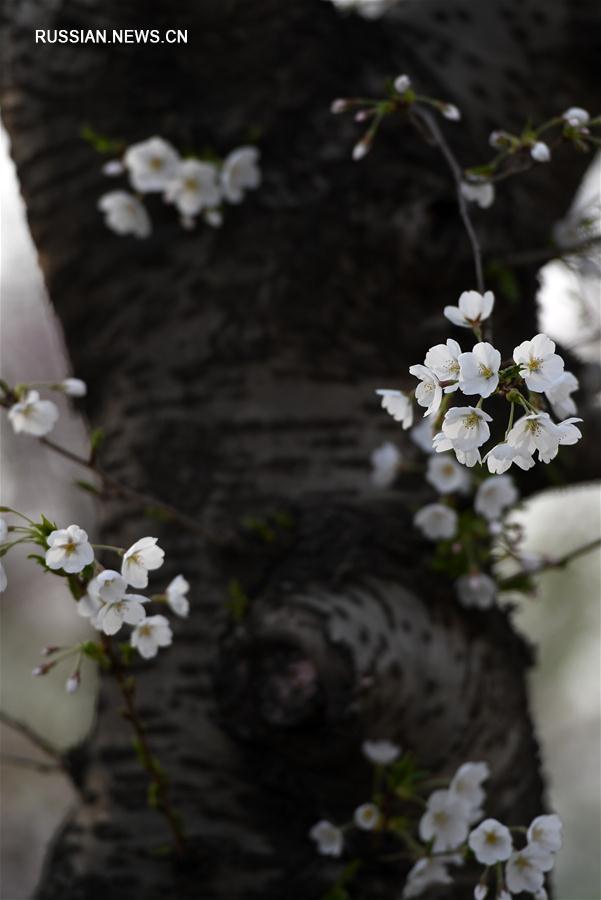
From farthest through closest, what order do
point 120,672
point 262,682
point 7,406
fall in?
point 262,682 < point 7,406 < point 120,672

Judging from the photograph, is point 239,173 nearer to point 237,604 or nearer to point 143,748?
point 237,604

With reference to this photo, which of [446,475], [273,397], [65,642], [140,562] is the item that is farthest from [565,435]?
[65,642]

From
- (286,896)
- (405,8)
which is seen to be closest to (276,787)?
(286,896)

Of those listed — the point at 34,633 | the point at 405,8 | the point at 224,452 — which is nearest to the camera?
the point at 224,452

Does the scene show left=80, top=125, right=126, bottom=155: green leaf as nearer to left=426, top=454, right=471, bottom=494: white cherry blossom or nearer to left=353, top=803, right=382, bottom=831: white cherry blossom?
left=426, top=454, right=471, bottom=494: white cherry blossom

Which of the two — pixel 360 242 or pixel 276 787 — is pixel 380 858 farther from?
pixel 360 242

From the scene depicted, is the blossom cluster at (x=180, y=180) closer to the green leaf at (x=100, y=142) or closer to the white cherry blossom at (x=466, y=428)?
the green leaf at (x=100, y=142)

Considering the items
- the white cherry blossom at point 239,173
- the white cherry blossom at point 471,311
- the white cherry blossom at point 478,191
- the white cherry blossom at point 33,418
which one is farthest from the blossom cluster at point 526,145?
the white cherry blossom at point 33,418
